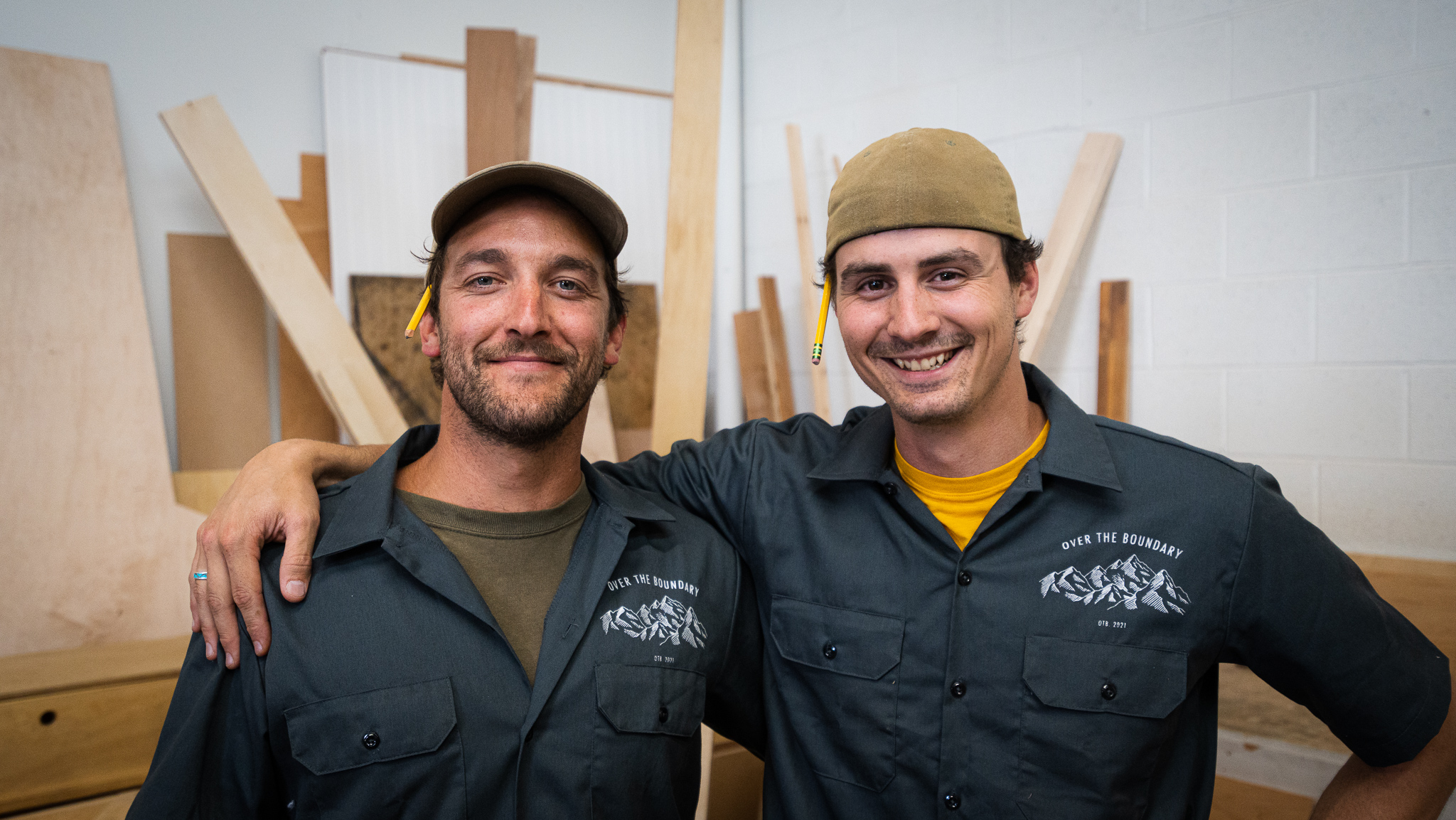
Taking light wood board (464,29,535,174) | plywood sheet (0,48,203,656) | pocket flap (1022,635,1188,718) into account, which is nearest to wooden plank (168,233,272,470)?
plywood sheet (0,48,203,656)

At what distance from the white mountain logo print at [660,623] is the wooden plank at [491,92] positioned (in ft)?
5.25

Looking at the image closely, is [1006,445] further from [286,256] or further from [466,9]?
[466,9]

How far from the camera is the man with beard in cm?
120

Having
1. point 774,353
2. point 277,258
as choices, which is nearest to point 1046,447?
point 774,353

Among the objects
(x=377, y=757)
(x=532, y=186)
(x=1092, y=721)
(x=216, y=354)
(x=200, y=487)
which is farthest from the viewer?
(x=216, y=354)

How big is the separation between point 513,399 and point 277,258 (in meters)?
1.60

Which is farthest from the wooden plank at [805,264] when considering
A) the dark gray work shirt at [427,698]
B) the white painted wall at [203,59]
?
the dark gray work shirt at [427,698]

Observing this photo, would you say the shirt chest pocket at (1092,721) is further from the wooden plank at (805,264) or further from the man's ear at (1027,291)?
the wooden plank at (805,264)

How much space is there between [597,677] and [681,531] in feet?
1.04

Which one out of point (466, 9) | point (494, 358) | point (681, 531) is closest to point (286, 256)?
point (466, 9)

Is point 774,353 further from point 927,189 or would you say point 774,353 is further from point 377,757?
point 377,757

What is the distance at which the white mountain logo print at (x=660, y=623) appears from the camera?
1.37m

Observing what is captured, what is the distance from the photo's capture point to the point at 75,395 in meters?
2.48

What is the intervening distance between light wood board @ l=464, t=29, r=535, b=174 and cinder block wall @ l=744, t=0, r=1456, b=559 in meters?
1.46
